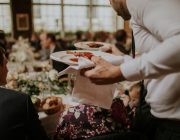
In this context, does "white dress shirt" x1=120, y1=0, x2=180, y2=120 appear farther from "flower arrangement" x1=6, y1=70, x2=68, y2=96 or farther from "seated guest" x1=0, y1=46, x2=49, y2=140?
"flower arrangement" x1=6, y1=70, x2=68, y2=96

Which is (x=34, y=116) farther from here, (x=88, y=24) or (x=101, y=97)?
(x=88, y=24)

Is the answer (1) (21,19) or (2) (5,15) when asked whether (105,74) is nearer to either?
(1) (21,19)

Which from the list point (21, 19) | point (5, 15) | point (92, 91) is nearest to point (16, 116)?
point (92, 91)

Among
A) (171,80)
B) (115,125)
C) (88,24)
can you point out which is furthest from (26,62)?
(88,24)

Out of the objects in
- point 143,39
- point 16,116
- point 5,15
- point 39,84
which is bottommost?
point 39,84

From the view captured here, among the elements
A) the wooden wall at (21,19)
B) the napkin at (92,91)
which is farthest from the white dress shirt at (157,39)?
the wooden wall at (21,19)

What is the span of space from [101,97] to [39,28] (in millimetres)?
10591

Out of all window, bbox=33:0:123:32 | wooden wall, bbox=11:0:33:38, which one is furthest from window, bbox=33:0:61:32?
wooden wall, bbox=11:0:33:38

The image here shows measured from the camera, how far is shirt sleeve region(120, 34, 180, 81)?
89 centimetres

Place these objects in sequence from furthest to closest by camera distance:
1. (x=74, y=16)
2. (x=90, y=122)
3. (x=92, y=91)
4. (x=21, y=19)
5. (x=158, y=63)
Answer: (x=74, y=16) < (x=21, y=19) < (x=90, y=122) < (x=92, y=91) < (x=158, y=63)

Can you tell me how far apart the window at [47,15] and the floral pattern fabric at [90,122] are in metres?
10.2

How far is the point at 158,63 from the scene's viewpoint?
90cm

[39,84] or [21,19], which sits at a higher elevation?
[21,19]

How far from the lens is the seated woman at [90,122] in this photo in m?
1.59
